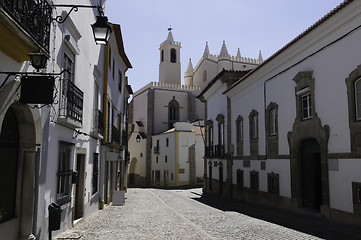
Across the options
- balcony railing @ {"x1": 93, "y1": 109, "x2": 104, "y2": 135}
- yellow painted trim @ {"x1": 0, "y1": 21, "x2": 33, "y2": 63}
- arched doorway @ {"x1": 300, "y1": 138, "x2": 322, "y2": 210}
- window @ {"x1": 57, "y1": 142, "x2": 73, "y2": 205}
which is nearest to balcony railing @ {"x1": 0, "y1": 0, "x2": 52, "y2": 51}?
yellow painted trim @ {"x1": 0, "y1": 21, "x2": 33, "y2": 63}

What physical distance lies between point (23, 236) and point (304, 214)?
411 inches

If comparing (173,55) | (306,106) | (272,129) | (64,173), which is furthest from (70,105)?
(173,55)

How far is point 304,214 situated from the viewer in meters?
13.2

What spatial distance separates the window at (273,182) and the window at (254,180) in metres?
1.52

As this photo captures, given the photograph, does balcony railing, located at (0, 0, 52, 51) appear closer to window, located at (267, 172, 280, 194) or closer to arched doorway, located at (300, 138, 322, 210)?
arched doorway, located at (300, 138, 322, 210)

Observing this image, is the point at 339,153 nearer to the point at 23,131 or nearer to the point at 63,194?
the point at 63,194

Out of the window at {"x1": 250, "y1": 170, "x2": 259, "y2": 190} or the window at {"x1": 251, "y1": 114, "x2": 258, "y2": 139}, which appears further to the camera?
the window at {"x1": 251, "y1": 114, "x2": 258, "y2": 139}

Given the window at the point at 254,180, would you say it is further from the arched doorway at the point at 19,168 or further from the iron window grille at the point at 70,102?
the arched doorway at the point at 19,168

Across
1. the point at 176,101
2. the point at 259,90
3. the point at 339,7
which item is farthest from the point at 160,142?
the point at 339,7

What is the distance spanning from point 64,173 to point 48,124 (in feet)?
6.02

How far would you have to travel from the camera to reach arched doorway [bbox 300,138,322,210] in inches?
523

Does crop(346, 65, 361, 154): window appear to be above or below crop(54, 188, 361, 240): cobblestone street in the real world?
above

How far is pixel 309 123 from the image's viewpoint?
13.2 m

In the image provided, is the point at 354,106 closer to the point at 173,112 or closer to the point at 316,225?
the point at 316,225
